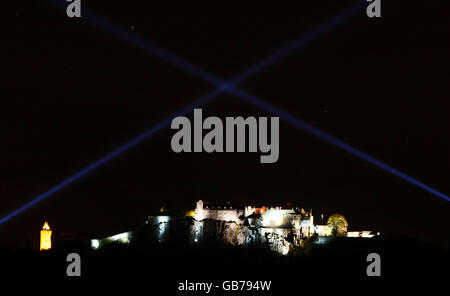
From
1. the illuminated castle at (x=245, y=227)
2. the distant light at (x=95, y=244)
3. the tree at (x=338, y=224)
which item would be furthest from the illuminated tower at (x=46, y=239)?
the tree at (x=338, y=224)

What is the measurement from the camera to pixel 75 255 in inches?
2315

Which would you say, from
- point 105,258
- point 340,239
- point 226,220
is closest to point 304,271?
point 340,239

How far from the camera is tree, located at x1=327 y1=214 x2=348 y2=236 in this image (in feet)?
Answer: 216

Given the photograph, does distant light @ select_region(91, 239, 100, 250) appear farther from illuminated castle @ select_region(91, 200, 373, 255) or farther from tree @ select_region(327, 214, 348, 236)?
tree @ select_region(327, 214, 348, 236)

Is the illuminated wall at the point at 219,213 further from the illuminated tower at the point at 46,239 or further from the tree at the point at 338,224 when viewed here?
the illuminated tower at the point at 46,239

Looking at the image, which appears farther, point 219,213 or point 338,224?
point 219,213

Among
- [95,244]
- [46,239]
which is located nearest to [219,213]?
[95,244]

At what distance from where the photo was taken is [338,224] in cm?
6612

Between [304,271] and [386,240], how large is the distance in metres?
9.06

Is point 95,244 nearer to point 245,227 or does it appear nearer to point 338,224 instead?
point 245,227

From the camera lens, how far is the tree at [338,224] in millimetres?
65750

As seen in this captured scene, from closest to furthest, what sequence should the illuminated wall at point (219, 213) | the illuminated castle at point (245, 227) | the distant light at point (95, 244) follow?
the distant light at point (95, 244)
the illuminated castle at point (245, 227)
the illuminated wall at point (219, 213)

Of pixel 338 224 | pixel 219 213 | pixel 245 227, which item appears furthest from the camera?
pixel 219 213
